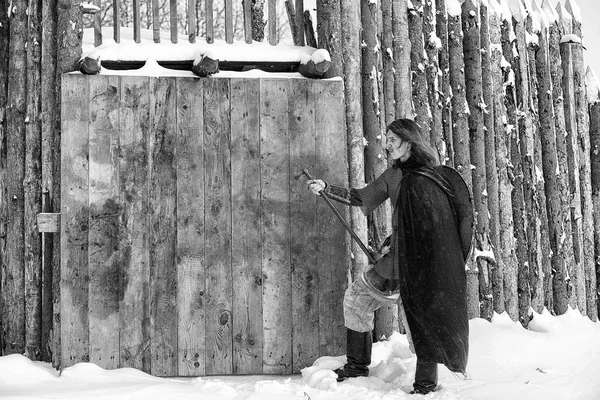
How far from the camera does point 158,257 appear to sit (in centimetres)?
460

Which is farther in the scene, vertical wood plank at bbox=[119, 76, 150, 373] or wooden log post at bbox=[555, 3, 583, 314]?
wooden log post at bbox=[555, 3, 583, 314]

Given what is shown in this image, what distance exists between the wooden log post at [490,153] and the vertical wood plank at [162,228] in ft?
8.00

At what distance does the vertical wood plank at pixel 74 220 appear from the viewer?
4508 mm

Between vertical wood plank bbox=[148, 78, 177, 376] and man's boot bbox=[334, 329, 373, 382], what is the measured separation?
115cm

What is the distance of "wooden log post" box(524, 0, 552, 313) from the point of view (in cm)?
562

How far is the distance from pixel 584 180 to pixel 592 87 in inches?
37.2

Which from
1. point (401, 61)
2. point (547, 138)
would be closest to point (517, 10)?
point (547, 138)

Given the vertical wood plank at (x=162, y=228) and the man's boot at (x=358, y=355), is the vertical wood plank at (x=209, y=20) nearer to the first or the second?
the vertical wood plank at (x=162, y=228)

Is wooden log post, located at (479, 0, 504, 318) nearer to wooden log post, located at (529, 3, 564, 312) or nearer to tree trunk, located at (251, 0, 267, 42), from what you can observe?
wooden log post, located at (529, 3, 564, 312)

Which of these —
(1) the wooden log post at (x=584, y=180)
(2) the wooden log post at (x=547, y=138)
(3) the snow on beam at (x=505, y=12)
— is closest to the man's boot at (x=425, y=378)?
(2) the wooden log post at (x=547, y=138)

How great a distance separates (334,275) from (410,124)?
3.93ft

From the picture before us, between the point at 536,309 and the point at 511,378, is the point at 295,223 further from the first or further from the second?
the point at 536,309

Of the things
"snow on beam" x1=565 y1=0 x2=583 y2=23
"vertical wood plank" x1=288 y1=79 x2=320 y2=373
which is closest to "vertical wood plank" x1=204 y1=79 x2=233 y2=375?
"vertical wood plank" x1=288 y1=79 x2=320 y2=373

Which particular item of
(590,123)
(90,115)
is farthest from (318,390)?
(590,123)
